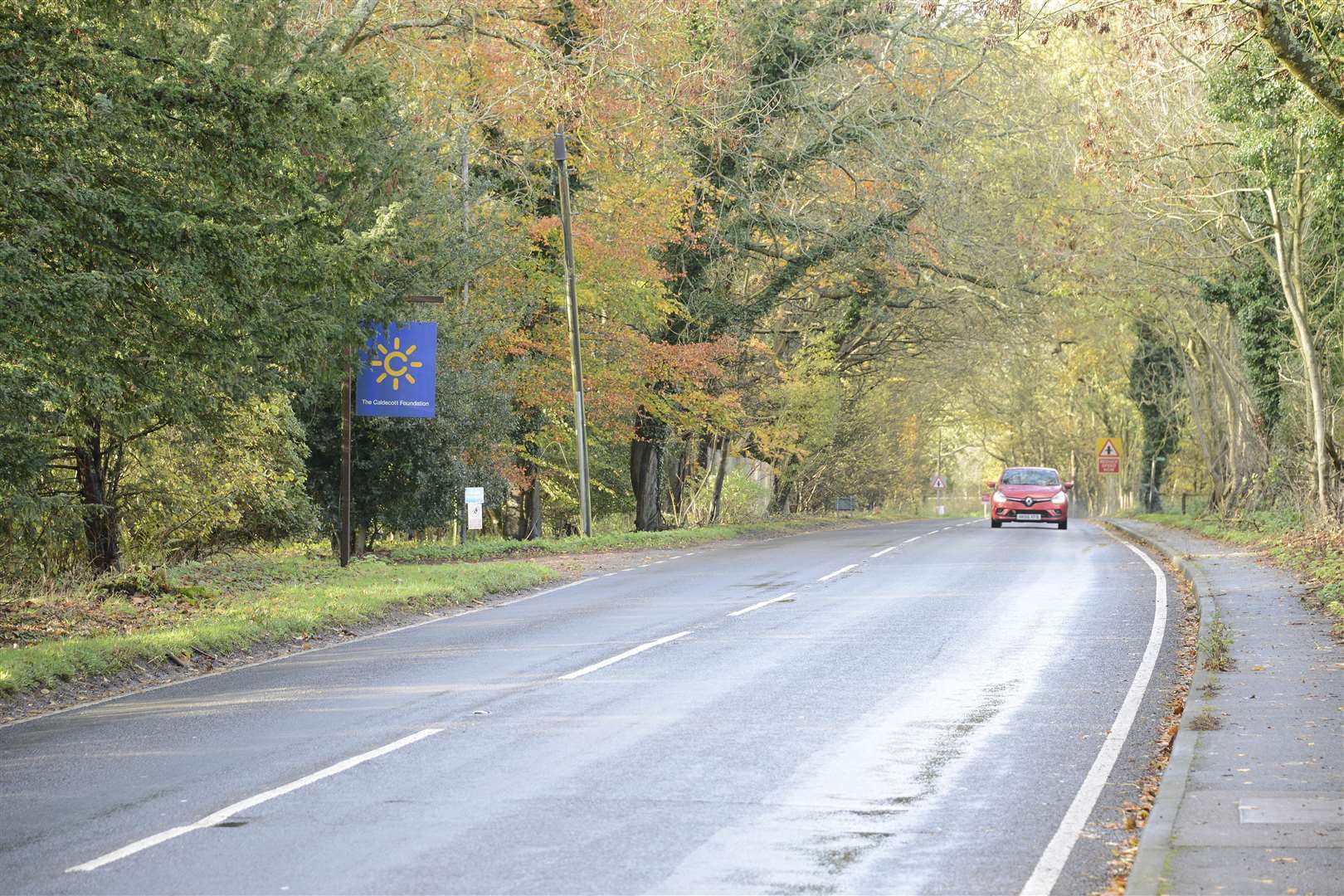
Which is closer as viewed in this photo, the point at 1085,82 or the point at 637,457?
the point at 1085,82

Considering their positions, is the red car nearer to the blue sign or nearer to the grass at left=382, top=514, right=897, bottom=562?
the grass at left=382, top=514, right=897, bottom=562

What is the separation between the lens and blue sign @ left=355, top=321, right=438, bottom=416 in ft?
82.6

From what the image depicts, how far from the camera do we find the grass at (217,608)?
13.8 m

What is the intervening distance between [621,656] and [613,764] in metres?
5.21

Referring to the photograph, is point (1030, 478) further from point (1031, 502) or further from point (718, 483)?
point (718, 483)

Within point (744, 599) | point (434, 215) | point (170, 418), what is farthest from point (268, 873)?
point (434, 215)

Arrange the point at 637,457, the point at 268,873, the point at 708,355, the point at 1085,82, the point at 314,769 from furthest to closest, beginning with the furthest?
the point at 637,457 < the point at 708,355 < the point at 1085,82 < the point at 314,769 < the point at 268,873

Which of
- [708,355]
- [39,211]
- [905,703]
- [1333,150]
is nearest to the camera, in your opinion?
[905,703]

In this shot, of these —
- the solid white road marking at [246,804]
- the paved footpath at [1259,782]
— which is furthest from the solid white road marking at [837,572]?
the solid white road marking at [246,804]

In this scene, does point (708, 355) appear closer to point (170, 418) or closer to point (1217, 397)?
point (1217, 397)

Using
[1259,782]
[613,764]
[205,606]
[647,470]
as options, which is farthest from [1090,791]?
[647,470]

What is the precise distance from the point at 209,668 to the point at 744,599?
7861mm

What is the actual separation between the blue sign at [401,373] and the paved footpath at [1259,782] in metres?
13.5

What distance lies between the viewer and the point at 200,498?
26.2 m
